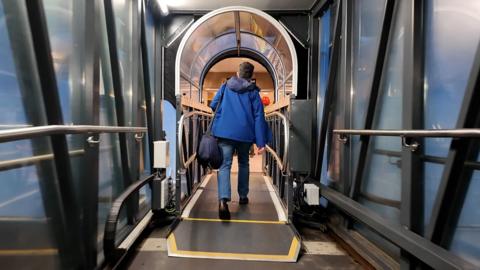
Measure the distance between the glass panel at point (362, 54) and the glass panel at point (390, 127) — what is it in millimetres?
154

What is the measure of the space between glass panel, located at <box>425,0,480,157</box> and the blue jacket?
171cm

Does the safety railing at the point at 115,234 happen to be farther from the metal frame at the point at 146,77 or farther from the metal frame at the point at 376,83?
the metal frame at the point at 376,83

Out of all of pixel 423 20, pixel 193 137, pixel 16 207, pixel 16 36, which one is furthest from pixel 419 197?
pixel 193 137

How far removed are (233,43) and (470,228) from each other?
5.28 metres

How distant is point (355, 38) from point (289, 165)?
1487 millimetres

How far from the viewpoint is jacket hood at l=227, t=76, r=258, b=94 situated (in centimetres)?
322

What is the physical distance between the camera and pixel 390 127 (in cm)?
234

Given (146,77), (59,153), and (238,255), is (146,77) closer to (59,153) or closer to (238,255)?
(59,153)

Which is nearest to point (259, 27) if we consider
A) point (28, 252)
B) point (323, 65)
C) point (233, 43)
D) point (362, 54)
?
point (323, 65)

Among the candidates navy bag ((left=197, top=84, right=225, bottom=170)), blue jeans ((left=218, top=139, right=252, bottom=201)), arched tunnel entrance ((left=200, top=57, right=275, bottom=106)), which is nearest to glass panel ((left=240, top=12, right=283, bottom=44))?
blue jeans ((left=218, top=139, right=252, bottom=201))

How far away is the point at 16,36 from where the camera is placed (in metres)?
1.41

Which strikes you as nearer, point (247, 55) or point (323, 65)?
point (323, 65)

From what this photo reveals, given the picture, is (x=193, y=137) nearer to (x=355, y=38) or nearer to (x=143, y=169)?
(x=143, y=169)

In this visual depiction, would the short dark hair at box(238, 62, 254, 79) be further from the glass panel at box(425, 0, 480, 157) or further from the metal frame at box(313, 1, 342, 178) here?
the glass panel at box(425, 0, 480, 157)
